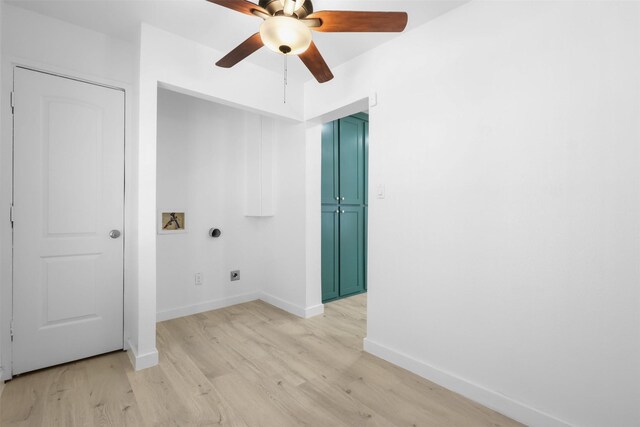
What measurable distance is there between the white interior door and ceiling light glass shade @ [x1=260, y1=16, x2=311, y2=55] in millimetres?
1594

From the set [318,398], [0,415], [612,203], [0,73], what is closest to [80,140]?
[0,73]

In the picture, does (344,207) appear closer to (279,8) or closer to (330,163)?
(330,163)

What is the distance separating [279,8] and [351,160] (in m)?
2.42

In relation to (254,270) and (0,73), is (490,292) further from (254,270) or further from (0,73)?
(0,73)

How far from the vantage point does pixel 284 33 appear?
135 cm

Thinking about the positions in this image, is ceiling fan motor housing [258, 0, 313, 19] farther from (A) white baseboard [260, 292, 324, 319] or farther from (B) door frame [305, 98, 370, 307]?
(A) white baseboard [260, 292, 324, 319]

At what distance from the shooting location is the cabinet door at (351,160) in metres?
3.65

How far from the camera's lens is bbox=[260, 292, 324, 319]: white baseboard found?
305 cm

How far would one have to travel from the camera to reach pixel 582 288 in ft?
4.60

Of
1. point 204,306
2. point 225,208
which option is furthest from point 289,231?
point 204,306

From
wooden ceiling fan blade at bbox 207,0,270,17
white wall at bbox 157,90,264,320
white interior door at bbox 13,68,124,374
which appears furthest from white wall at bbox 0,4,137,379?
wooden ceiling fan blade at bbox 207,0,270,17

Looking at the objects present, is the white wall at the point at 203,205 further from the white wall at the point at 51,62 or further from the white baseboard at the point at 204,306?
the white wall at the point at 51,62

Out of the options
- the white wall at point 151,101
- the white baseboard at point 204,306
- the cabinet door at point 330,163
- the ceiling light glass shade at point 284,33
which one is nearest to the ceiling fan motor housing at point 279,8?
the ceiling light glass shade at point 284,33

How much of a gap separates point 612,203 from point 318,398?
1785mm
